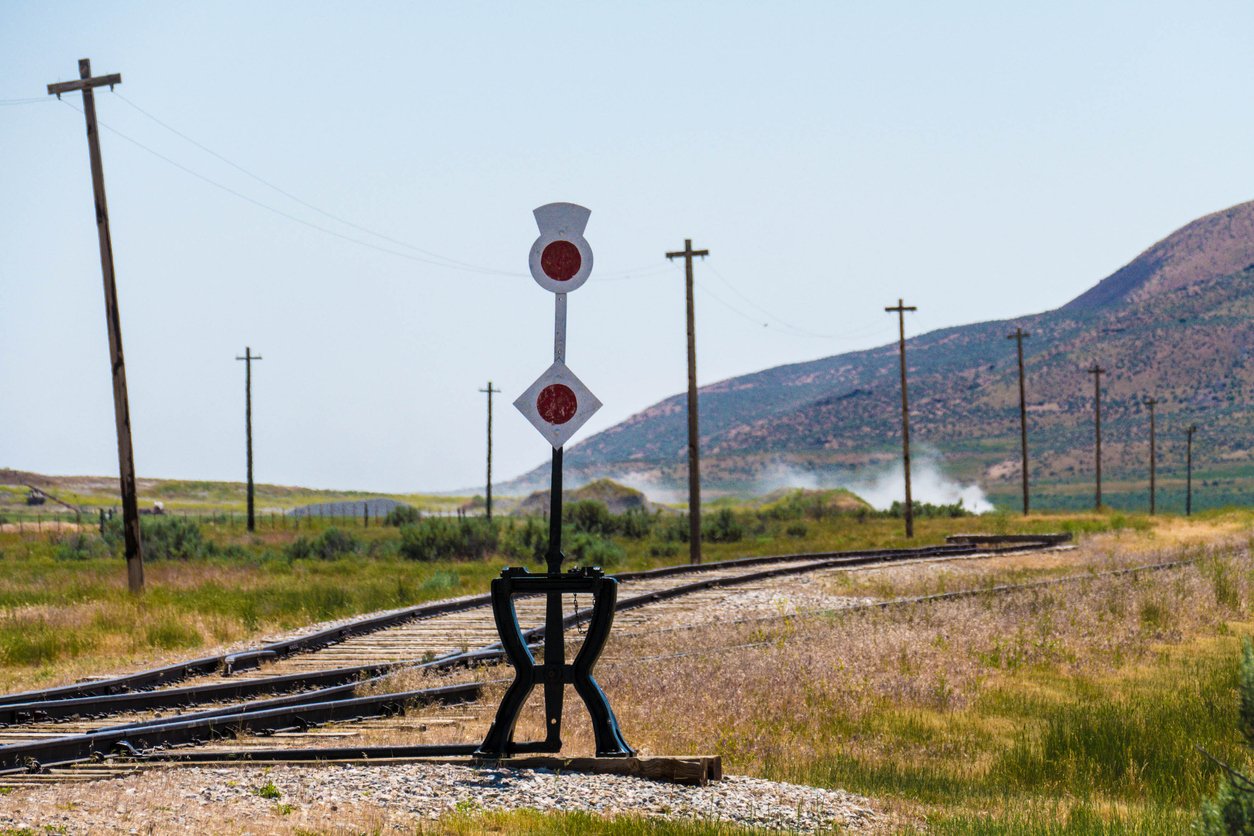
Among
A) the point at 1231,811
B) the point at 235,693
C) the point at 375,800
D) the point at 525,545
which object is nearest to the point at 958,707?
the point at 375,800

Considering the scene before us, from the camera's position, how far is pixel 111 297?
25531 millimetres

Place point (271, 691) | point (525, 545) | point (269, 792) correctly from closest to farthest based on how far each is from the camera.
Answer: point (269, 792)
point (271, 691)
point (525, 545)

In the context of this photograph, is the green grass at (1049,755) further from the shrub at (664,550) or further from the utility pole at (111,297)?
the shrub at (664,550)

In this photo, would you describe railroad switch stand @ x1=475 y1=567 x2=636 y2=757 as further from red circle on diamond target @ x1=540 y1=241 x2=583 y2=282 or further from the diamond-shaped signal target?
red circle on diamond target @ x1=540 y1=241 x2=583 y2=282

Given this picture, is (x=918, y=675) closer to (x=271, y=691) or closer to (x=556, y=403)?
(x=556, y=403)

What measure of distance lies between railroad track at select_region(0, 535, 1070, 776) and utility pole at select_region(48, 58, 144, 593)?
7.91 m

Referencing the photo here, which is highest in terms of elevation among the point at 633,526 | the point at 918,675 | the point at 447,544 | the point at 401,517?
the point at 401,517

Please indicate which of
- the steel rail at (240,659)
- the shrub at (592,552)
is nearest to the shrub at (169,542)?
the shrub at (592,552)

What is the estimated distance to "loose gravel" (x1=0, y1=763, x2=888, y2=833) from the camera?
7.40 meters

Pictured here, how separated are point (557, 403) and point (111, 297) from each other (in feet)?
59.5

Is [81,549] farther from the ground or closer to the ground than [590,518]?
closer to the ground

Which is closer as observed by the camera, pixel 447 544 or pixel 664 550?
pixel 447 544

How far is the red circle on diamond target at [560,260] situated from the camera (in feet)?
32.6

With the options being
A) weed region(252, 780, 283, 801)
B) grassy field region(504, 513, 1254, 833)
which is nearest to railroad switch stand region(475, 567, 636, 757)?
grassy field region(504, 513, 1254, 833)
